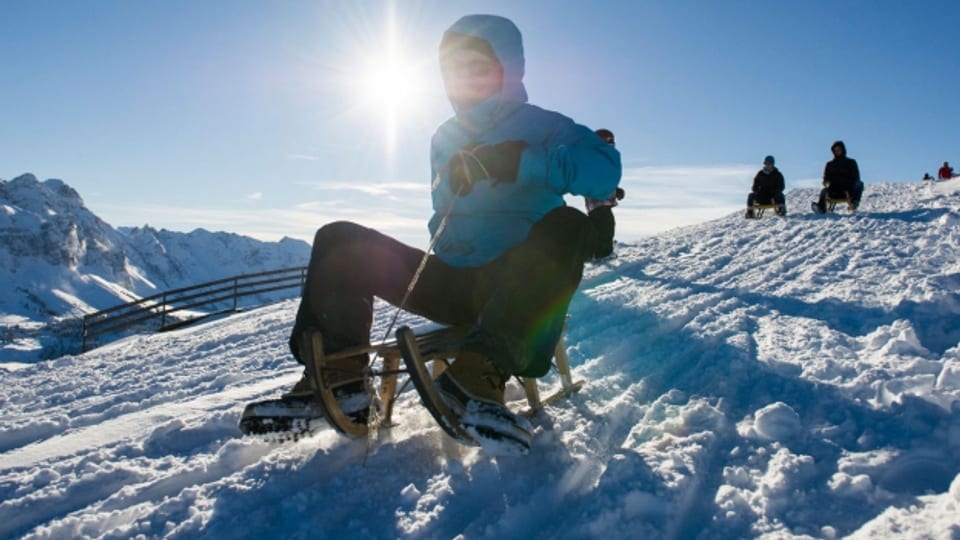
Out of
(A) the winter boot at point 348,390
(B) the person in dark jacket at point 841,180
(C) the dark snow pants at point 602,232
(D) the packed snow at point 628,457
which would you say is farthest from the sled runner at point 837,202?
(A) the winter boot at point 348,390

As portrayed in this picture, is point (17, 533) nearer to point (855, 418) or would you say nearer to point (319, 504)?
point (319, 504)

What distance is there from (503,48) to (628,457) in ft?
5.41

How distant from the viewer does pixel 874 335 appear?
3275 millimetres

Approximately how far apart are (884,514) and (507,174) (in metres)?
1.50

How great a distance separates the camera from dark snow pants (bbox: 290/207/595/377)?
2.01 meters

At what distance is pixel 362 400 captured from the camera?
217cm

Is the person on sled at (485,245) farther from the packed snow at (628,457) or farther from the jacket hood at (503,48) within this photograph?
the packed snow at (628,457)

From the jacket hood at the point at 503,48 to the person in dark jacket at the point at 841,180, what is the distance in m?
12.0

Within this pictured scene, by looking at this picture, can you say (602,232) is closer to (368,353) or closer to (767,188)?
(368,353)

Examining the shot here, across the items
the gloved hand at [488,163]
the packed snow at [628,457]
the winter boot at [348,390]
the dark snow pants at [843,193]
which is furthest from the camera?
the dark snow pants at [843,193]

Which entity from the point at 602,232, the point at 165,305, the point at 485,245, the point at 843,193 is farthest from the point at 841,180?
the point at 165,305

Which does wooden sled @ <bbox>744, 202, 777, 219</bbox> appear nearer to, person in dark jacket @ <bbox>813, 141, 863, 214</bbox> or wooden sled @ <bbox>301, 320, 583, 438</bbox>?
person in dark jacket @ <bbox>813, 141, 863, 214</bbox>

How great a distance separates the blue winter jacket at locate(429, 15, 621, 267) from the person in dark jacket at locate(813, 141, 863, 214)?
12046mm

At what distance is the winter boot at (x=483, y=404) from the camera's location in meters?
1.91
